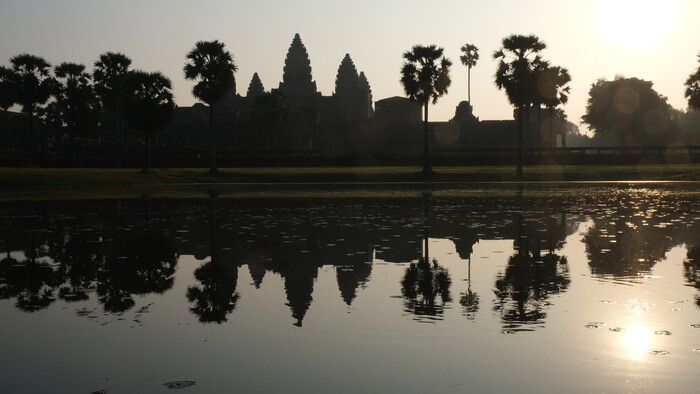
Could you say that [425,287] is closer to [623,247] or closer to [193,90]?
[623,247]

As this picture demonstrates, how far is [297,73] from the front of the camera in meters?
145

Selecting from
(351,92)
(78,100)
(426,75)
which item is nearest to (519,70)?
(426,75)

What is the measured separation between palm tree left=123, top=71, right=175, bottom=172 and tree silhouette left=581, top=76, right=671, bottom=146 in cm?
6965

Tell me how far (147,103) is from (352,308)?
5704 cm

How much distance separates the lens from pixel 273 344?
975 cm

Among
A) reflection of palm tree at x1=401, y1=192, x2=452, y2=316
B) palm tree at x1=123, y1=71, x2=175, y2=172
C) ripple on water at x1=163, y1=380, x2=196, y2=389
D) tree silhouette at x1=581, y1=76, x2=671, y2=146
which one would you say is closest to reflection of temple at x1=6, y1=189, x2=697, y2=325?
reflection of palm tree at x1=401, y1=192, x2=452, y2=316

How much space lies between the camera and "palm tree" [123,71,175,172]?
2596 inches

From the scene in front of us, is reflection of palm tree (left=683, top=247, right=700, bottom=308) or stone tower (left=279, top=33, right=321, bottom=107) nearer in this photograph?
reflection of palm tree (left=683, top=247, right=700, bottom=308)

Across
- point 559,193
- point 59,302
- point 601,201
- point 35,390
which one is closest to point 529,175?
point 559,193

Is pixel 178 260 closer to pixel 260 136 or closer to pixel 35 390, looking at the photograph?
pixel 35 390

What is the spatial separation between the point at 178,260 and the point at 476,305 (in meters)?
7.07

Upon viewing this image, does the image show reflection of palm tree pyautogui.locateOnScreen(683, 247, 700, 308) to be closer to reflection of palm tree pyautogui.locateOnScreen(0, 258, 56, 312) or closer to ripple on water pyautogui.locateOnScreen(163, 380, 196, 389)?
ripple on water pyautogui.locateOnScreen(163, 380, 196, 389)

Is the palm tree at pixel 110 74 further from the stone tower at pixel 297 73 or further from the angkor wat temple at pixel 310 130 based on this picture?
the stone tower at pixel 297 73

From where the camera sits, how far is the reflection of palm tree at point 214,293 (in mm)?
11562
